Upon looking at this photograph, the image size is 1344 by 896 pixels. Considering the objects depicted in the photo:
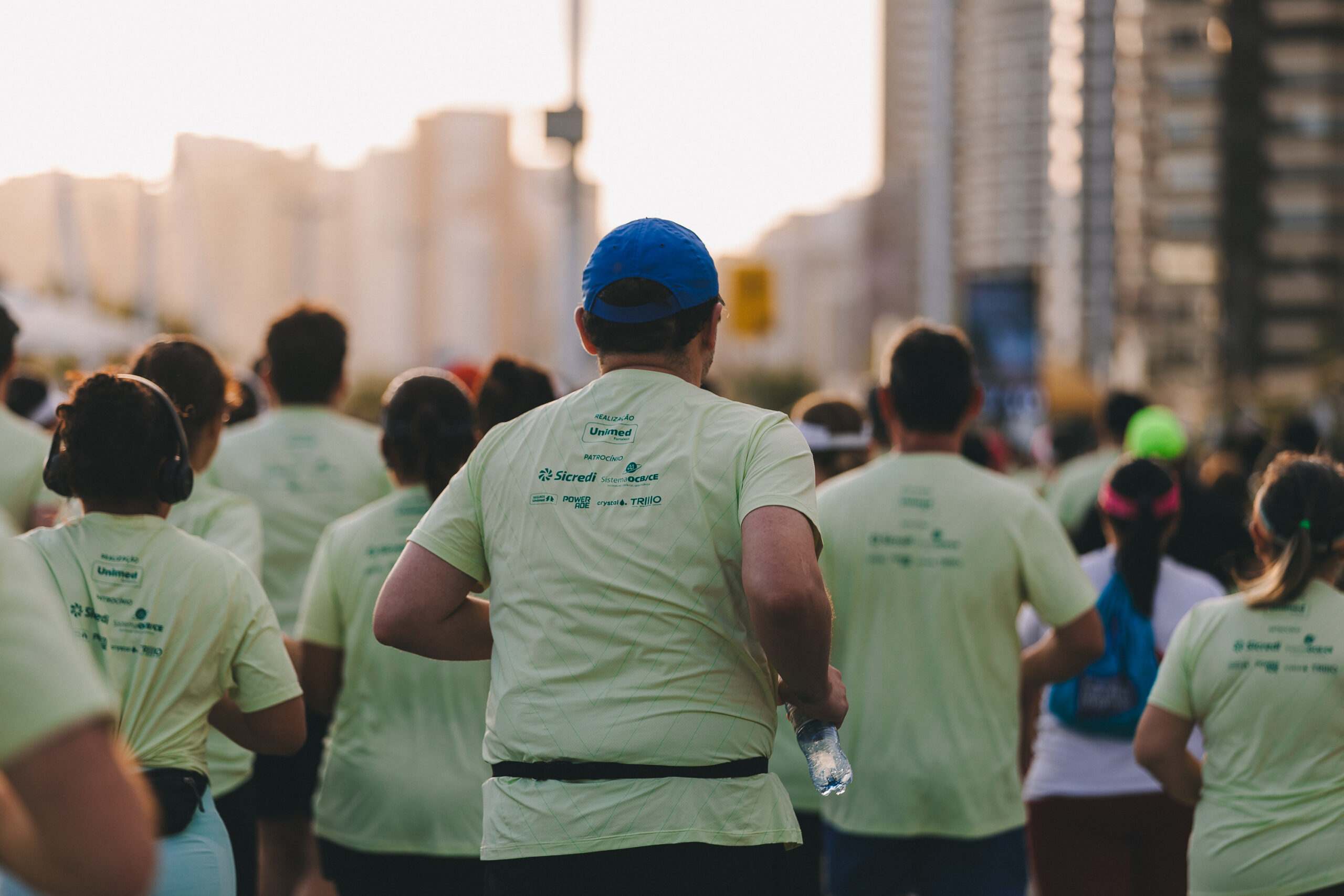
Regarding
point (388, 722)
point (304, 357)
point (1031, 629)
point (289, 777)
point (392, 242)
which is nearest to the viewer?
point (388, 722)

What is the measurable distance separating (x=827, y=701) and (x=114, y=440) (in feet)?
4.97

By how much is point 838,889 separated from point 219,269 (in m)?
88.9

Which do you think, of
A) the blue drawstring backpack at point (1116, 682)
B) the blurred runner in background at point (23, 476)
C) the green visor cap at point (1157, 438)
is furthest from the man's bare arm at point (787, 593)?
the green visor cap at point (1157, 438)

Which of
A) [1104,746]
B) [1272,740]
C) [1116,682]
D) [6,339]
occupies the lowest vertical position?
[1104,746]

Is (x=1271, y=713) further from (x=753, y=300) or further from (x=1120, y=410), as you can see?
(x=753, y=300)

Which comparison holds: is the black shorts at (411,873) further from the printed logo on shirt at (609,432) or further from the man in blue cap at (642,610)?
the printed logo on shirt at (609,432)

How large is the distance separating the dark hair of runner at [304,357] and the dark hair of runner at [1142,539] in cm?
272

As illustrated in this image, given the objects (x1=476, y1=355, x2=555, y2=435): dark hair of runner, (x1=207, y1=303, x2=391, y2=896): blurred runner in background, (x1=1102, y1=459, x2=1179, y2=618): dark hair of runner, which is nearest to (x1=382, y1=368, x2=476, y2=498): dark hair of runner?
(x1=476, y1=355, x2=555, y2=435): dark hair of runner

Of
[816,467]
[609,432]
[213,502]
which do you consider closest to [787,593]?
[609,432]

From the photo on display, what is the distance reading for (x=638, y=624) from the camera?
2.60 metres

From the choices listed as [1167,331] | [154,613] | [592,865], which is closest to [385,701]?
[154,613]

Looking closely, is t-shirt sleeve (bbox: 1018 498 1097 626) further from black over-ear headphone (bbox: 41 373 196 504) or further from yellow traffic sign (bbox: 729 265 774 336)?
yellow traffic sign (bbox: 729 265 774 336)

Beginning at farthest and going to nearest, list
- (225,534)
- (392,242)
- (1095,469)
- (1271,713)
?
1. (392,242)
2. (1095,469)
3. (225,534)
4. (1271,713)

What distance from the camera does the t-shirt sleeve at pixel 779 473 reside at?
2.54m
